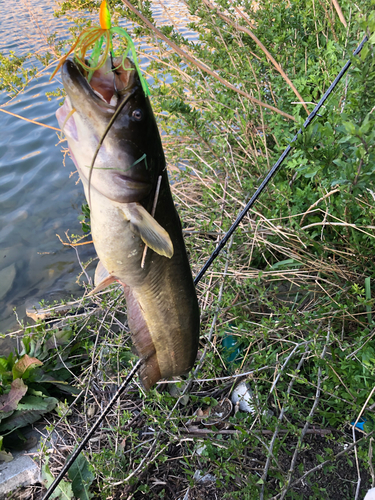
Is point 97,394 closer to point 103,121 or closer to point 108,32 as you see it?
point 103,121

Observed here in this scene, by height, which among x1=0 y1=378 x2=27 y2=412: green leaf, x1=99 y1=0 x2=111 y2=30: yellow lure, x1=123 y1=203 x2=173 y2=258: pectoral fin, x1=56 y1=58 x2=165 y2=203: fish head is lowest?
x1=0 y1=378 x2=27 y2=412: green leaf

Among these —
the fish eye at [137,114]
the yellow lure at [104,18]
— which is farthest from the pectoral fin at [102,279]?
the yellow lure at [104,18]

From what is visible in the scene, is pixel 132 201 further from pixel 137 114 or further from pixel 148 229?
pixel 137 114

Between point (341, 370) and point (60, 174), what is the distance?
6.77m

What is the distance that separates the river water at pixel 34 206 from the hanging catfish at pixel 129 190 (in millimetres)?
2961

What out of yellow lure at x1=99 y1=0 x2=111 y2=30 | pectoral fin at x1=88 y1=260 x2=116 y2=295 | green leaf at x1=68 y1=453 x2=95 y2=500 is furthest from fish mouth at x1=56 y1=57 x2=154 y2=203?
green leaf at x1=68 y1=453 x2=95 y2=500

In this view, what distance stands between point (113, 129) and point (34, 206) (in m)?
6.14

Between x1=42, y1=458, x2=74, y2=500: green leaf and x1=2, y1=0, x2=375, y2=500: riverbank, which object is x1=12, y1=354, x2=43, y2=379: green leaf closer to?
x1=2, y1=0, x2=375, y2=500: riverbank

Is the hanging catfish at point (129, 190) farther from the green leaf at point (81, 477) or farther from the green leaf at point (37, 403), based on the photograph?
the green leaf at point (37, 403)

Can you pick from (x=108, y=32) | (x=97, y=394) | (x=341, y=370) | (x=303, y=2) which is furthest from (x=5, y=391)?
(x=303, y=2)

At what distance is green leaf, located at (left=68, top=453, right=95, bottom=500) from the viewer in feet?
8.41

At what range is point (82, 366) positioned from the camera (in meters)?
3.56

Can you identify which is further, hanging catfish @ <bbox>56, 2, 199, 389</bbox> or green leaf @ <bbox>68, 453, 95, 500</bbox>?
green leaf @ <bbox>68, 453, 95, 500</bbox>

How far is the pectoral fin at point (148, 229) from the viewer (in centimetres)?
143
